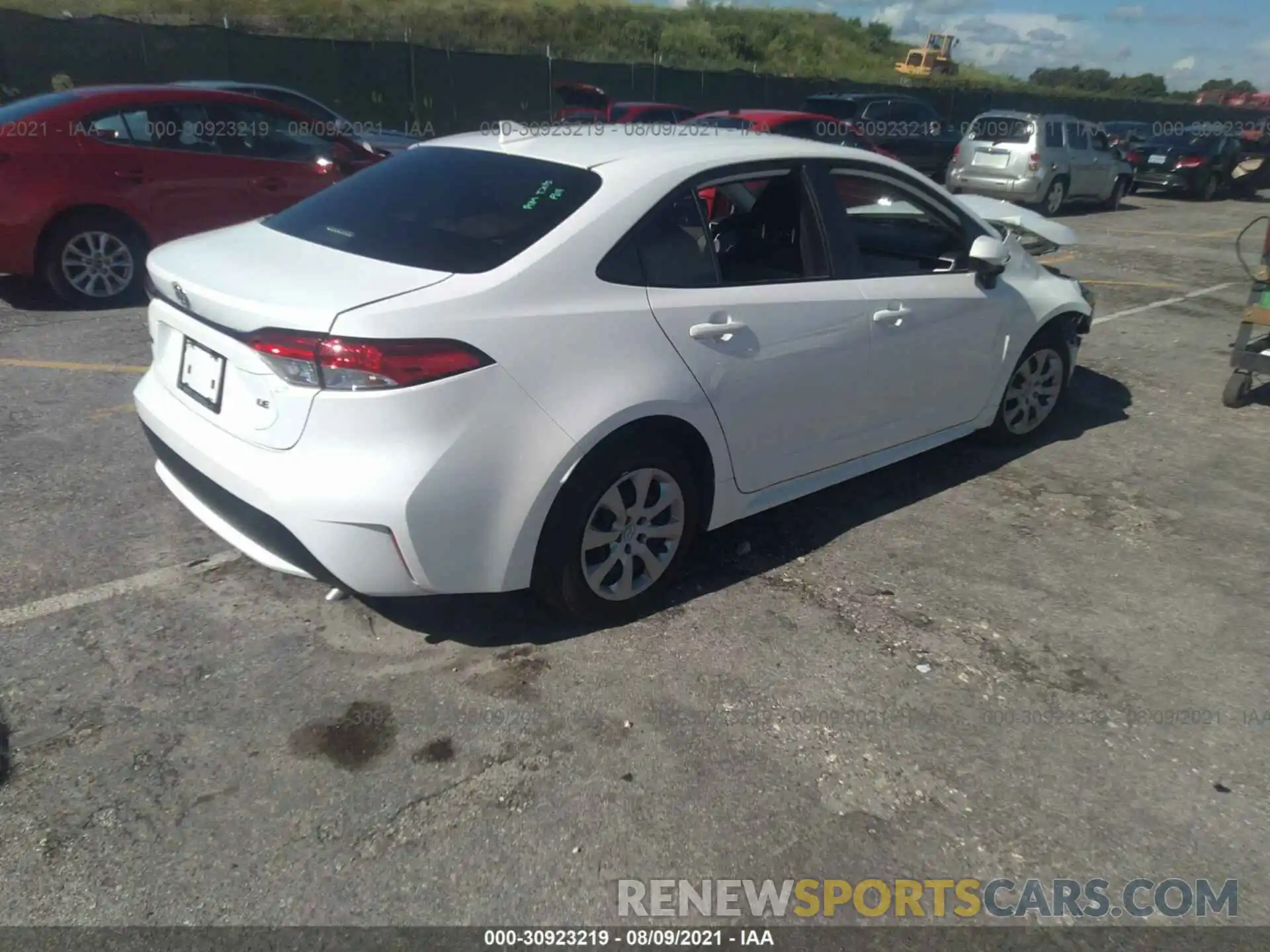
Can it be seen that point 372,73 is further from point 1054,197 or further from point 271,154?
point 271,154

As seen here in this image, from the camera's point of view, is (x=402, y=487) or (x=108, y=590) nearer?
(x=402, y=487)

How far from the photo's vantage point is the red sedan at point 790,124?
13.7 metres

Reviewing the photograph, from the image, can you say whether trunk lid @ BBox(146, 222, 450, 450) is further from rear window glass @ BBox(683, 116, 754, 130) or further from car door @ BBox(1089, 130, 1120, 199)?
car door @ BBox(1089, 130, 1120, 199)

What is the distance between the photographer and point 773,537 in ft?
14.6

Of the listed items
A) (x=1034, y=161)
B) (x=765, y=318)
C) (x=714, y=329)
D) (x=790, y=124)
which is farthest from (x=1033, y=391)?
(x=1034, y=161)

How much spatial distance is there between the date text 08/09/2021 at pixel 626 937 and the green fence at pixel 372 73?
20565mm

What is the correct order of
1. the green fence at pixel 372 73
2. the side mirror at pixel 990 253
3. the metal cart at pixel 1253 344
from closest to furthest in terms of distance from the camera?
the side mirror at pixel 990 253 → the metal cart at pixel 1253 344 → the green fence at pixel 372 73

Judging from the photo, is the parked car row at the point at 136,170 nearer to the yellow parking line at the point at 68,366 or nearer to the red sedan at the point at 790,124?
the yellow parking line at the point at 68,366

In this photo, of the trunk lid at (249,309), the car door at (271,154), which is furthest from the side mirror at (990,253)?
the car door at (271,154)

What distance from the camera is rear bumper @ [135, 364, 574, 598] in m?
2.92

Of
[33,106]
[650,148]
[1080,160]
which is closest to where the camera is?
[650,148]

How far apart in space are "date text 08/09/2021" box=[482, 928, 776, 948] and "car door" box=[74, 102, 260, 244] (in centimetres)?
691

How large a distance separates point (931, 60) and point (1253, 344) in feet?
179

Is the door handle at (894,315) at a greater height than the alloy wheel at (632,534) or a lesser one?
greater
